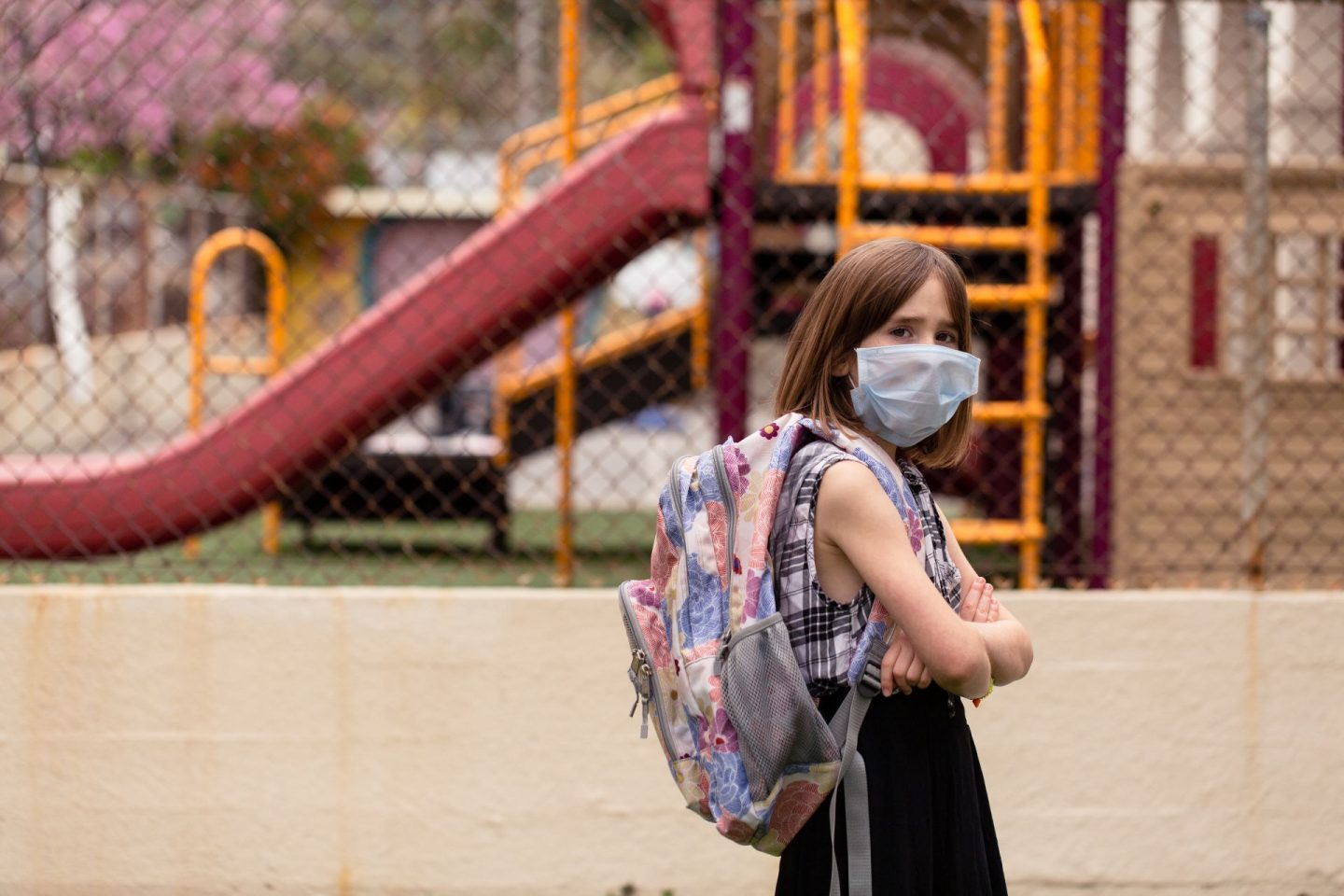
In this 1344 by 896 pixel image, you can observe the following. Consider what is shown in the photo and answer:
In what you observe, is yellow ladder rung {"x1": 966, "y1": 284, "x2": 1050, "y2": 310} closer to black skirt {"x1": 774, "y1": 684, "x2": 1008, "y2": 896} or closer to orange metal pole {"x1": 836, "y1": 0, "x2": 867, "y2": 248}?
orange metal pole {"x1": 836, "y1": 0, "x2": 867, "y2": 248}

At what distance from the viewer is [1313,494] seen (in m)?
5.85

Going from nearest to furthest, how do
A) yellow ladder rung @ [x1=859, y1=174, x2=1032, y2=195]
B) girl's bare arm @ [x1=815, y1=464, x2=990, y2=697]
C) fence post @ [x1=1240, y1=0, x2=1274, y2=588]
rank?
girl's bare arm @ [x1=815, y1=464, x2=990, y2=697]
fence post @ [x1=1240, y1=0, x2=1274, y2=588]
yellow ladder rung @ [x1=859, y1=174, x2=1032, y2=195]

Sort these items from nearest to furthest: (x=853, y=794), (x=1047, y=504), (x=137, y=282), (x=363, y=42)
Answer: (x=853, y=794) → (x=363, y=42) → (x=1047, y=504) → (x=137, y=282)

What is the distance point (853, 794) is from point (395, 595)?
1795mm

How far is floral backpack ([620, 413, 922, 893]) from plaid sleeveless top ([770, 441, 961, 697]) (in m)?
0.02

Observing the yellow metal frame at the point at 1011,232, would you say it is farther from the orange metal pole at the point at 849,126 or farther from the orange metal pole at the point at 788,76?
the orange metal pole at the point at 788,76

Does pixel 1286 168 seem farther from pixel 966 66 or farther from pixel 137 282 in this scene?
pixel 137 282

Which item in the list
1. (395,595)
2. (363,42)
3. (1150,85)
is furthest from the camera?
(1150,85)

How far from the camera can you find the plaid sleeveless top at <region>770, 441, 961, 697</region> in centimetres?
201

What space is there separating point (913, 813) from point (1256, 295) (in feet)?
7.36

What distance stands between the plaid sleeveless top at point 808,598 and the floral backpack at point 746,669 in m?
0.02

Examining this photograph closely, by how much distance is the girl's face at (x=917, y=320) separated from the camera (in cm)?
206

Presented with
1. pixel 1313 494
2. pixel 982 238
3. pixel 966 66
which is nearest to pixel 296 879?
pixel 982 238

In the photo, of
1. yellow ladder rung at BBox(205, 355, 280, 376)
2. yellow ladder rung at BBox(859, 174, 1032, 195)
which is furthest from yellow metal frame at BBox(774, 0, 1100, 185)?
yellow ladder rung at BBox(205, 355, 280, 376)
